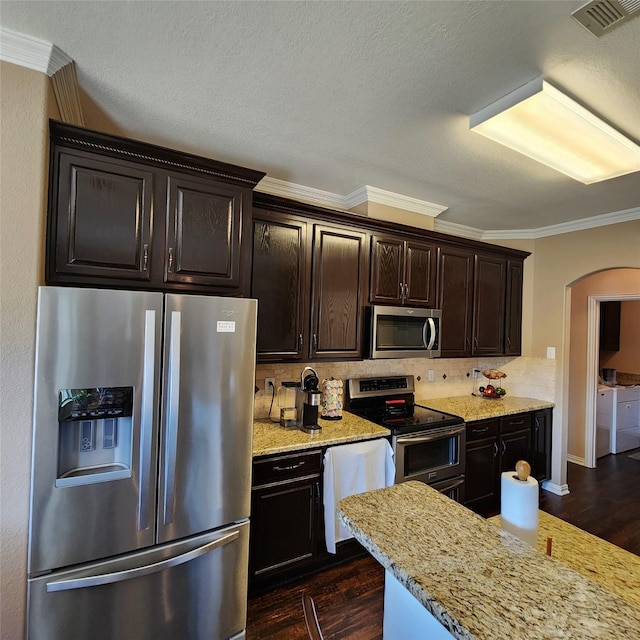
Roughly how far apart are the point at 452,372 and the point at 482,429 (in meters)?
0.80

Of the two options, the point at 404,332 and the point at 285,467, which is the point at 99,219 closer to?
the point at 285,467

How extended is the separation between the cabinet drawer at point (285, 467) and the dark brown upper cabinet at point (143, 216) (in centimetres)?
103

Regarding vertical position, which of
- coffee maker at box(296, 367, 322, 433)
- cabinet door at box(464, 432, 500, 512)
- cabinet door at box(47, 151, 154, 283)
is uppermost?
cabinet door at box(47, 151, 154, 283)

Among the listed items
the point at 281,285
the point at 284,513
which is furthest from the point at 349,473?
the point at 281,285

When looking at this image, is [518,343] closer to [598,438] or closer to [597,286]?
[597,286]

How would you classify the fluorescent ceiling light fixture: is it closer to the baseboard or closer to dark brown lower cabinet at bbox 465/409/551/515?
dark brown lower cabinet at bbox 465/409/551/515

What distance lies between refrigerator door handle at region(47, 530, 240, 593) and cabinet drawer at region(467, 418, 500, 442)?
2.10 meters

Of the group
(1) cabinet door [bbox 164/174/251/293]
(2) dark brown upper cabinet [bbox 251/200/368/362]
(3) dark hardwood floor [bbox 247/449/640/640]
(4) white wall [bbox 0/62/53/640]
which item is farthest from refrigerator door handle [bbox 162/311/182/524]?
(3) dark hardwood floor [bbox 247/449/640/640]

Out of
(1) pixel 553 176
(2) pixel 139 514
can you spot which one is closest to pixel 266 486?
(2) pixel 139 514

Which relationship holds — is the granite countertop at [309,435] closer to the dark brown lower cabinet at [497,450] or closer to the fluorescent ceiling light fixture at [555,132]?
the dark brown lower cabinet at [497,450]

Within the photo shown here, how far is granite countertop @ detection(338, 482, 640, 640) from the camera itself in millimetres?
610

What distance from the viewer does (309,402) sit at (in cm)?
249

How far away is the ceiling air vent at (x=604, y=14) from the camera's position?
1.19m

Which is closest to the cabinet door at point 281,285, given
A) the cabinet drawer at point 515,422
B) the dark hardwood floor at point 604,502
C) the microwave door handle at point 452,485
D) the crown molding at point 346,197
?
the crown molding at point 346,197
